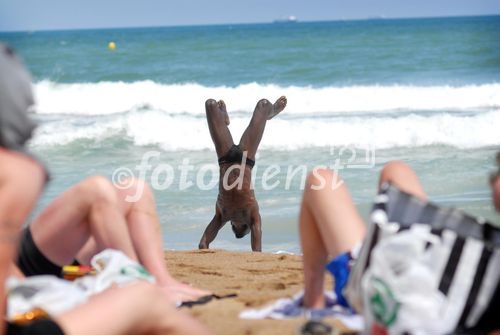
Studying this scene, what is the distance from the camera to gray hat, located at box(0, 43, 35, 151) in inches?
91.4

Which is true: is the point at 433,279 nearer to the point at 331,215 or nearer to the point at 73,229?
the point at 331,215

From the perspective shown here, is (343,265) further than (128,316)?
Yes

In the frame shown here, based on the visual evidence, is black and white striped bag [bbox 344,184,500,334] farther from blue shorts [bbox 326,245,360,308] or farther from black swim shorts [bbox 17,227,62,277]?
black swim shorts [bbox 17,227,62,277]

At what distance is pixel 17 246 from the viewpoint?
242 centimetres

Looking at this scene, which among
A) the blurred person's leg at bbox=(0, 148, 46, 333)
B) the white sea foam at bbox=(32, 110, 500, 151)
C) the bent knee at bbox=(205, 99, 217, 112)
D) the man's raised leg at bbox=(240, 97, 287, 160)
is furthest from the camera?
the white sea foam at bbox=(32, 110, 500, 151)

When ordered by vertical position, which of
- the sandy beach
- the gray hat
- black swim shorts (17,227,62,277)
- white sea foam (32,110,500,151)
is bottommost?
white sea foam (32,110,500,151)

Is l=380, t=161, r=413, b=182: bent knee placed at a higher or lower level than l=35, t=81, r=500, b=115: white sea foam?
higher

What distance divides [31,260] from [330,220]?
127 cm

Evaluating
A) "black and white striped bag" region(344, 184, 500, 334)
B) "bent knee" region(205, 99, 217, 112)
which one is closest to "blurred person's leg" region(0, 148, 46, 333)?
"black and white striped bag" region(344, 184, 500, 334)

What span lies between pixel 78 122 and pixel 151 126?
2.27 m

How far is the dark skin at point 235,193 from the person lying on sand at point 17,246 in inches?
154

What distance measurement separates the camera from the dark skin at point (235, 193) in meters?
6.58

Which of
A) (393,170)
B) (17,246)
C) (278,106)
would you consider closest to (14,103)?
(17,246)

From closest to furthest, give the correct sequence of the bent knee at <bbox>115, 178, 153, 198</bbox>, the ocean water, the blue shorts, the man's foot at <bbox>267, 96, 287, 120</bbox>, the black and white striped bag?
1. the black and white striped bag
2. the blue shorts
3. the bent knee at <bbox>115, 178, 153, 198</bbox>
4. the man's foot at <bbox>267, 96, 287, 120</bbox>
5. the ocean water
